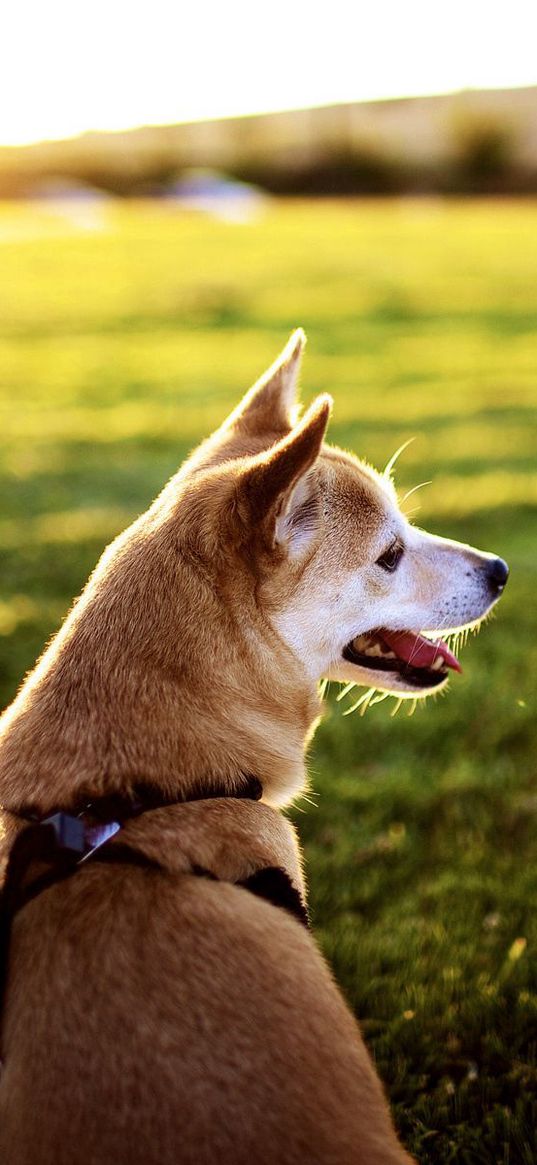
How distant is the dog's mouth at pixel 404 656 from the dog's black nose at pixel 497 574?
0.27 metres

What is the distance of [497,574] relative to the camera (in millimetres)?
3453

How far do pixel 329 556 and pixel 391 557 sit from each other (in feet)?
0.99

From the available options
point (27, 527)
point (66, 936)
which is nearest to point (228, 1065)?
point (66, 936)

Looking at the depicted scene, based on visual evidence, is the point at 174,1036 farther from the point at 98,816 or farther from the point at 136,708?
the point at 136,708

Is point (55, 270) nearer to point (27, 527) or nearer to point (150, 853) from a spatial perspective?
point (27, 527)

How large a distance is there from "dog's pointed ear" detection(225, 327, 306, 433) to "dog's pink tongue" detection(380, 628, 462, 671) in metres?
0.76

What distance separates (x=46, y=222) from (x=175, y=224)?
18.8 feet

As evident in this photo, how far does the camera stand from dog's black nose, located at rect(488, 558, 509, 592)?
3439 millimetres

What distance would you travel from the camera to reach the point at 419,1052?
10.6 feet

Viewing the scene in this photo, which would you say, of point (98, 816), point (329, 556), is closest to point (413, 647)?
point (329, 556)

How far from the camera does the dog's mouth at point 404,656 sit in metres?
3.25

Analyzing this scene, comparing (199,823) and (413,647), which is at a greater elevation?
(199,823)

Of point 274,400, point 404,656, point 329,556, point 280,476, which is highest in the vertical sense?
point 280,476

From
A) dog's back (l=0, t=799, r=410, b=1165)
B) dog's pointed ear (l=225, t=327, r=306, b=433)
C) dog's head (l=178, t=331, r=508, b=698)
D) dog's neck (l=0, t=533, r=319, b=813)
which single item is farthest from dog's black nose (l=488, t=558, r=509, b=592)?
dog's back (l=0, t=799, r=410, b=1165)
